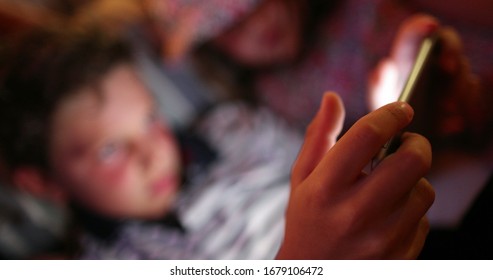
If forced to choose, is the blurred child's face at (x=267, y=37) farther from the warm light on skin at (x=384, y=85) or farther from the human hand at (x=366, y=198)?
the human hand at (x=366, y=198)

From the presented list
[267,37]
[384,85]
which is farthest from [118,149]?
[384,85]

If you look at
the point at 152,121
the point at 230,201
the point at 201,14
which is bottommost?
the point at 230,201

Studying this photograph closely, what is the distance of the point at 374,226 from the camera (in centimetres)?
48

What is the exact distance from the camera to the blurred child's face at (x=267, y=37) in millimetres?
739

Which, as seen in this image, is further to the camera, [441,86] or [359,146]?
[441,86]

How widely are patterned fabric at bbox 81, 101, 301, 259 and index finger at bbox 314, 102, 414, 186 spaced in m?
0.22

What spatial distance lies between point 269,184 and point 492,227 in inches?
11.2

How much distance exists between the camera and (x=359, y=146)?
18.1 inches

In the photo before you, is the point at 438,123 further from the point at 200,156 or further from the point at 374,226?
the point at 200,156

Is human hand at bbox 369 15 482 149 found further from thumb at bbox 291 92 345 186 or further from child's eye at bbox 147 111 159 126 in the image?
child's eye at bbox 147 111 159 126

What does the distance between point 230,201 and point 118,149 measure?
18 centimetres

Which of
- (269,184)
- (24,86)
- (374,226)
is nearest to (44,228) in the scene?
(24,86)

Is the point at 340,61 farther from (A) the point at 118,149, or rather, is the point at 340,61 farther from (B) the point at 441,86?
(A) the point at 118,149

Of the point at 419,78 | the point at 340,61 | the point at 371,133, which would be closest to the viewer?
the point at 371,133
